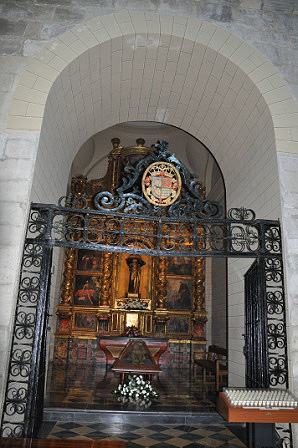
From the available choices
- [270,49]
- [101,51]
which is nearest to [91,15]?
[101,51]

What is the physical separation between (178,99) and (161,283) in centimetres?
726

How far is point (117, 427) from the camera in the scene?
18.8 feet

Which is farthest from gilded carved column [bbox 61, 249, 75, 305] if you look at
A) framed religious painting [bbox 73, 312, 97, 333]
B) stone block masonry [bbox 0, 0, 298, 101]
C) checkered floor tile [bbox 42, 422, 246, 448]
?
stone block masonry [bbox 0, 0, 298, 101]

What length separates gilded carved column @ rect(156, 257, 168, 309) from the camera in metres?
12.4

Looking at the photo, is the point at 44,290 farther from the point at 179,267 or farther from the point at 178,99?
the point at 179,267

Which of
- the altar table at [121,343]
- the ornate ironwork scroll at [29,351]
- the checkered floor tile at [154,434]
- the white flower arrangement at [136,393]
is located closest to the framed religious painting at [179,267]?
the altar table at [121,343]

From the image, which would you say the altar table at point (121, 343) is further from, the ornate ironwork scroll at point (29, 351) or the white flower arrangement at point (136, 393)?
the ornate ironwork scroll at point (29, 351)

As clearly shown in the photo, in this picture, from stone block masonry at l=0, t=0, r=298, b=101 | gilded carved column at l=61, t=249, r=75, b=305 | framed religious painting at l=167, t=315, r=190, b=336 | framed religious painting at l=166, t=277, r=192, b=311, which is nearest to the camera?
stone block masonry at l=0, t=0, r=298, b=101

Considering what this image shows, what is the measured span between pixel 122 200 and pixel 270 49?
3.15 metres

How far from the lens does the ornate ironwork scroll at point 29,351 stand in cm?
422

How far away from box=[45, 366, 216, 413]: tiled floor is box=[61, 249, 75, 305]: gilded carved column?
7.45 ft

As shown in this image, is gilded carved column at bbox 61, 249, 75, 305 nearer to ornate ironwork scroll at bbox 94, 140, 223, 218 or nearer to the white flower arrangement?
the white flower arrangement

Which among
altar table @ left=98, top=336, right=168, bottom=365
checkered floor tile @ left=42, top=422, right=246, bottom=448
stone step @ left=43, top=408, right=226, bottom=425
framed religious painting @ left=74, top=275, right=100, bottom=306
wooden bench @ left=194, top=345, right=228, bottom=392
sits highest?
framed religious painting @ left=74, top=275, right=100, bottom=306

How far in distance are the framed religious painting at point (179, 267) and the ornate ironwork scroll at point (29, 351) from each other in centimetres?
840
